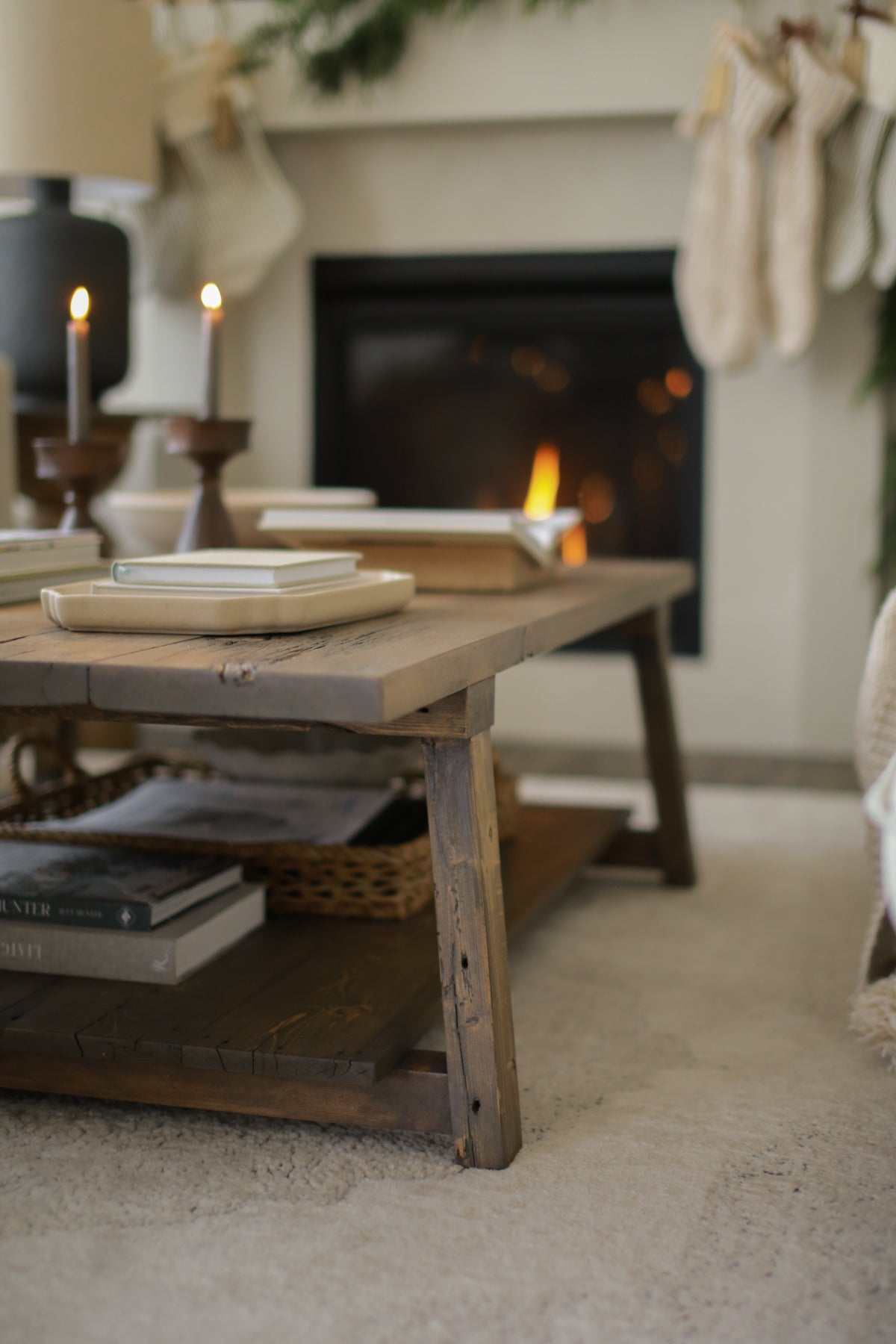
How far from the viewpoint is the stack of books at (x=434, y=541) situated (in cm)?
143

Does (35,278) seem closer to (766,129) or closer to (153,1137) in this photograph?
(766,129)

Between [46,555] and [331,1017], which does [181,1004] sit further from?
[46,555]

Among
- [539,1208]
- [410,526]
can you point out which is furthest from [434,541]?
[539,1208]

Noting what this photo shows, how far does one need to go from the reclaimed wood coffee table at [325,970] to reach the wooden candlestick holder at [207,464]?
233mm

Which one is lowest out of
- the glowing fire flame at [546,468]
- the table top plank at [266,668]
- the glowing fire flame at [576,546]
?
the glowing fire flame at [576,546]

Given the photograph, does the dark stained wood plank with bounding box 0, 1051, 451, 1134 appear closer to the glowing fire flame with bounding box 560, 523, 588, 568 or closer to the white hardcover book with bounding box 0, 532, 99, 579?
the white hardcover book with bounding box 0, 532, 99, 579

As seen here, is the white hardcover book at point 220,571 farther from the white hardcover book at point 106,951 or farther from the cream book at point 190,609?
A: the white hardcover book at point 106,951

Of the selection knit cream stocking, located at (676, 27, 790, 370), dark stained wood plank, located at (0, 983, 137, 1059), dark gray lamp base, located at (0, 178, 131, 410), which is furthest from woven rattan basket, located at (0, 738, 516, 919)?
knit cream stocking, located at (676, 27, 790, 370)

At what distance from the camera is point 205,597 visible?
1052mm

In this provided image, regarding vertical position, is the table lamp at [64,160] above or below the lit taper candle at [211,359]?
above

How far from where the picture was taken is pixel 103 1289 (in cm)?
88

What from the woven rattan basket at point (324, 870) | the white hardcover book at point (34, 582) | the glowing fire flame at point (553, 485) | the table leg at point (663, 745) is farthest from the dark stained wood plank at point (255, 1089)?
the glowing fire flame at point (553, 485)

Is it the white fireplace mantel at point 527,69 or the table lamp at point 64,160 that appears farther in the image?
the white fireplace mantel at point 527,69

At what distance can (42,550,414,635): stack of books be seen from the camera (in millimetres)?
1049
